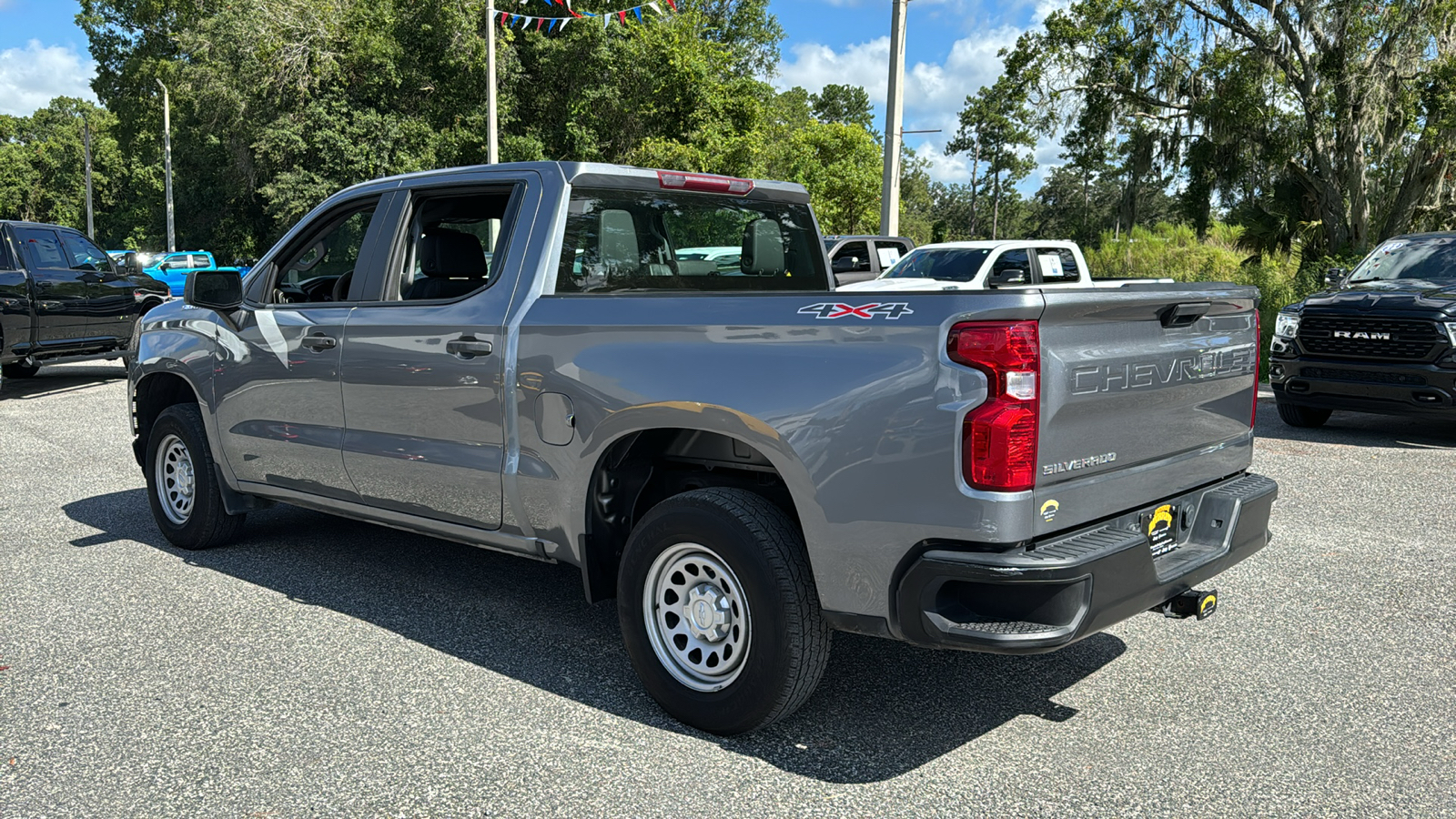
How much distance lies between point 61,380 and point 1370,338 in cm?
1538

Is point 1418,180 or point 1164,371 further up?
point 1418,180

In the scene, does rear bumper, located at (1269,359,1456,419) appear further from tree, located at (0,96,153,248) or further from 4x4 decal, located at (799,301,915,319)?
tree, located at (0,96,153,248)

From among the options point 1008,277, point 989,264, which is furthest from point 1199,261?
point 1008,277

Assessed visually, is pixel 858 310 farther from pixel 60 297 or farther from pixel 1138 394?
pixel 60 297

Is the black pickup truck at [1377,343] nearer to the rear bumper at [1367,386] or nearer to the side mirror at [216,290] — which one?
the rear bumper at [1367,386]

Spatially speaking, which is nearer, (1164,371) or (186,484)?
(1164,371)

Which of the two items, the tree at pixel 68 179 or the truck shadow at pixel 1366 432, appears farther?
the tree at pixel 68 179

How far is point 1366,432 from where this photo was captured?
1077cm

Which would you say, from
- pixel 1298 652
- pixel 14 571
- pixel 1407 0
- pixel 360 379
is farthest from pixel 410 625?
pixel 1407 0

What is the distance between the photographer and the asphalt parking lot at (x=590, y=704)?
11.0 feet

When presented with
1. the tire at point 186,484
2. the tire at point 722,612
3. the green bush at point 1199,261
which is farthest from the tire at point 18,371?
the green bush at point 1199,261

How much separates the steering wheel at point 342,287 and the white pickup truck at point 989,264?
9507 mm

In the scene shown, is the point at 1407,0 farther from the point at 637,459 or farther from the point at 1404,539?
the point at 637,459

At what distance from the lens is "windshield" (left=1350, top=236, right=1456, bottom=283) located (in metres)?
10.6
